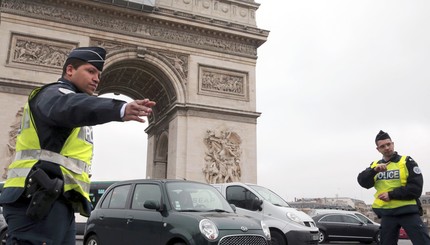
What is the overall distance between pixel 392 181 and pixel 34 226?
3.82 metres

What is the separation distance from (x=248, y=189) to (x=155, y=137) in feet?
48.0

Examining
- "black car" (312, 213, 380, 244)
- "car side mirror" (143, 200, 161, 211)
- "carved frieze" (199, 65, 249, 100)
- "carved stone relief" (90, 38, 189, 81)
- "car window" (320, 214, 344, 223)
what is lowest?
"black car" (312, 213, 380, 244)

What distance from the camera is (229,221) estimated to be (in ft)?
17.8

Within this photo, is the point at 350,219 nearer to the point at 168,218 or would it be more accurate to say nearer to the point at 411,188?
the point at 168,218

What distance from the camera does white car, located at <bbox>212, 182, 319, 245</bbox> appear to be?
26.8 ft

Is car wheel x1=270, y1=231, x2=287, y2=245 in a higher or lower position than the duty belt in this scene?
lower

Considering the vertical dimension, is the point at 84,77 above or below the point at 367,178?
above

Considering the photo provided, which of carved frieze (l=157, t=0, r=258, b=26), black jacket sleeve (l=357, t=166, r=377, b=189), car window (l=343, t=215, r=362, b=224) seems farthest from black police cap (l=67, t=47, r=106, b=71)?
carved frieze (l=157, t=0, r=258, b=26)

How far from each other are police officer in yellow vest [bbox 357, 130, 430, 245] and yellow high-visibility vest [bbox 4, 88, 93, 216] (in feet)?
11.0

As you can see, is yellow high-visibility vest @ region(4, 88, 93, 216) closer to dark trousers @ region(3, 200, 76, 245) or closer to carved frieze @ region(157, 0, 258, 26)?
dark trousers @ region(3, 200, 76, 245)

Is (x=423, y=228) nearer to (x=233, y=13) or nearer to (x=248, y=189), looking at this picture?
(x=248, y=189)

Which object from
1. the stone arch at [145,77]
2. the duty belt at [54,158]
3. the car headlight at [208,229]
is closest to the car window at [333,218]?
the stone arch at [145,77]

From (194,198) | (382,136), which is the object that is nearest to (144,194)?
(194,198)

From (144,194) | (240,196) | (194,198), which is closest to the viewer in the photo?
(194,198)
